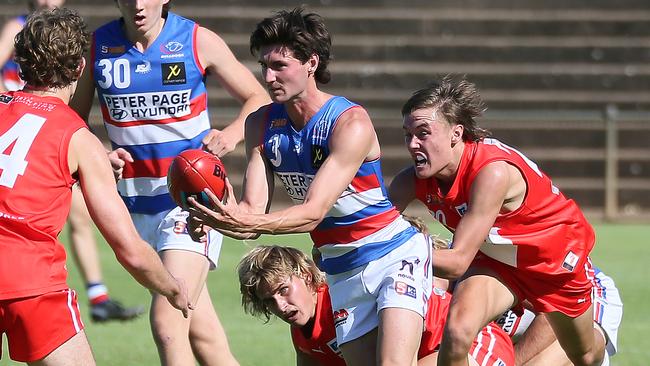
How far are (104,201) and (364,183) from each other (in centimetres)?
122

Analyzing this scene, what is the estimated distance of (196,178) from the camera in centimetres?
466

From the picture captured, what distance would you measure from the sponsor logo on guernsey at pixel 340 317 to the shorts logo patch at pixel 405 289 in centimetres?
29

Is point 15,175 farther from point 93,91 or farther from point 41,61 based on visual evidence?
point 93,91

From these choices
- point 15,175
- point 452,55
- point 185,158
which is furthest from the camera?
point 452,55

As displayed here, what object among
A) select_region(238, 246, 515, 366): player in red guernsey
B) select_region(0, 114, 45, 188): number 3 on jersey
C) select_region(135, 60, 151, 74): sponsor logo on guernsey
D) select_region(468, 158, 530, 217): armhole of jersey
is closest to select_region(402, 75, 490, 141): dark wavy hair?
select_region(468, 158, 530, 217): armhole of jersey

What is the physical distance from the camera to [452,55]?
57.3 ft

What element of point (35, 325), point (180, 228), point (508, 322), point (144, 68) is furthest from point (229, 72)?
point (35, 325)

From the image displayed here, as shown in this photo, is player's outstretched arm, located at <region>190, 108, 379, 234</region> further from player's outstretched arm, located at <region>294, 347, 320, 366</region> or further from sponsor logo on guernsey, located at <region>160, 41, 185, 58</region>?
sponsor logo on guernsey, located at <region>160, 41, 185, 58</region>

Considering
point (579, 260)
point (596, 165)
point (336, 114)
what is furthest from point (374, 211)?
point (596, 165)

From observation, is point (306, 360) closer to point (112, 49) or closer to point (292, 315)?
point (292, 315)

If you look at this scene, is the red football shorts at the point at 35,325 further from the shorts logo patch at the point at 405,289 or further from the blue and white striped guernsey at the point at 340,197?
the shorts logo patch at the point at 405,289

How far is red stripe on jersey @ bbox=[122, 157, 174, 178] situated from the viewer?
5.81 metres

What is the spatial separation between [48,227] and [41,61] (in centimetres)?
62

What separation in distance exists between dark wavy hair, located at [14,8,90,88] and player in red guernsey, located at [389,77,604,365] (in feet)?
5.29
